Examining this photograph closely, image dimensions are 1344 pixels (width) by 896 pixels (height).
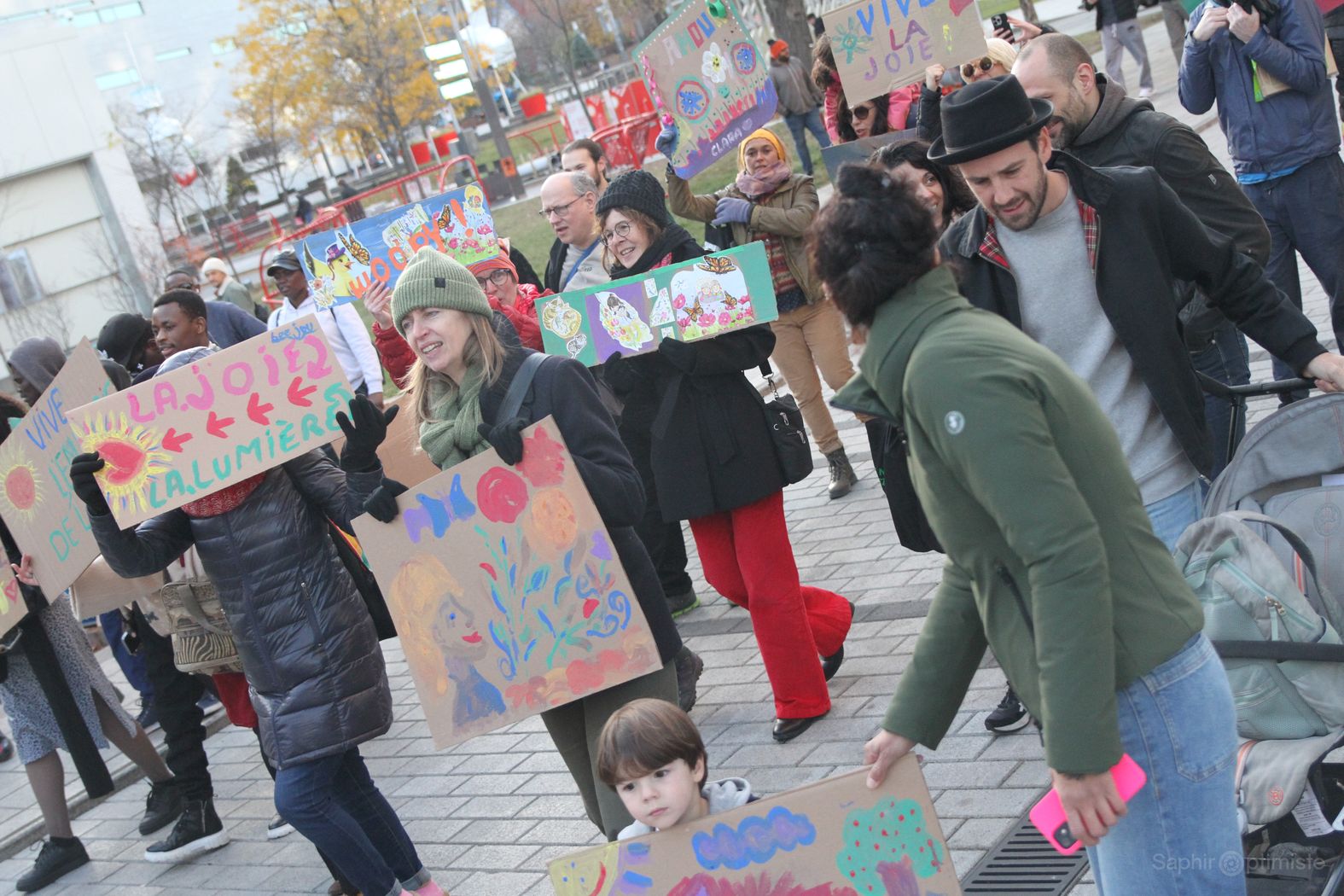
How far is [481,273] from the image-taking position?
657cm

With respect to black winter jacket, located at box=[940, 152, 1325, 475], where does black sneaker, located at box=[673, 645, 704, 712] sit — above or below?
below

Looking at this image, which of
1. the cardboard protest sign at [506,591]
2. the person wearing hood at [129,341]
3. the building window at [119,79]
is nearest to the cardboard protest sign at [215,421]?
the cardboard protest sign at [506,591]

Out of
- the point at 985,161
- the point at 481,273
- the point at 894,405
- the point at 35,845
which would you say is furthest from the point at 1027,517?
the point at 35,845

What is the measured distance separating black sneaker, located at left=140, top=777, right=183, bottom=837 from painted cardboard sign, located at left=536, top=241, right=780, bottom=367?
3.29 metres

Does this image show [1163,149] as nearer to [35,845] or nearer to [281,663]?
[281,663]

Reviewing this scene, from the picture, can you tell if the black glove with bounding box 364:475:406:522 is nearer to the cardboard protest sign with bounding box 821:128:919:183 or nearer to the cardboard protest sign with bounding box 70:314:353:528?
the cardboard protest sign with bounding box 70:314:353:528

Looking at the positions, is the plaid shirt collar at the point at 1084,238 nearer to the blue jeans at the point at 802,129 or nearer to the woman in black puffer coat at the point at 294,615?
the woman in black puffer coat at the point at 294,615

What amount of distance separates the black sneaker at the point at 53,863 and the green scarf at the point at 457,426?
3.90 meters

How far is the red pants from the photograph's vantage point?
512 centimetres

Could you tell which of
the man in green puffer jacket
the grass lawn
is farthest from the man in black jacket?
the grass lawn

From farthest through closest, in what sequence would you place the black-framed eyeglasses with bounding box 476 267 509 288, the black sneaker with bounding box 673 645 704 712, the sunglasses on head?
1. the black-framed eyeglasses with bounding box 476 267 509 288
2. the sunglasses on head
3. the black sneaker with bounding box 673 645 704 712

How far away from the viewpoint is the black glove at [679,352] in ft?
16.5

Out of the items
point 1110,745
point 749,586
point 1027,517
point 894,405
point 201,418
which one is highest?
point 201,418

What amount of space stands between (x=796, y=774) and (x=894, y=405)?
284cm
